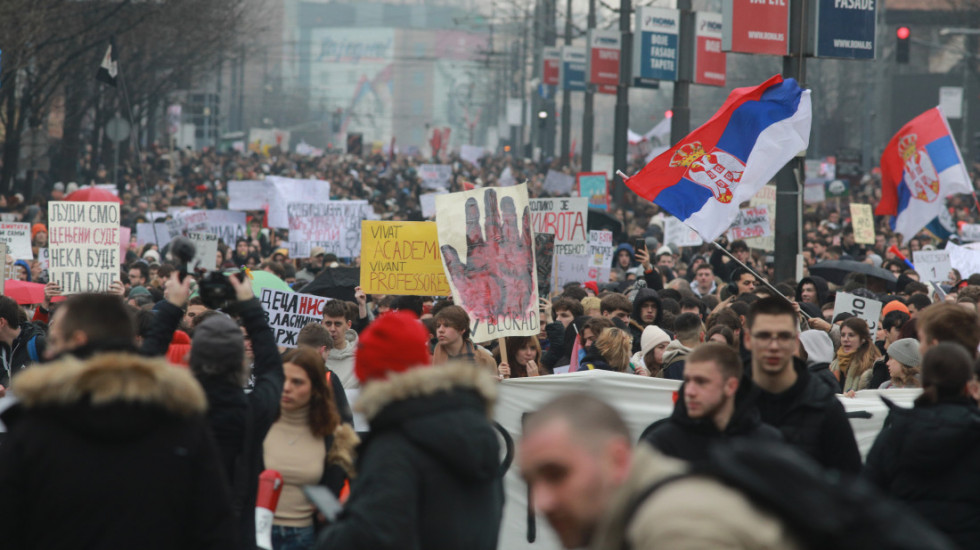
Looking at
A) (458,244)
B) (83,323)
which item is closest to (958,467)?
(83,323)

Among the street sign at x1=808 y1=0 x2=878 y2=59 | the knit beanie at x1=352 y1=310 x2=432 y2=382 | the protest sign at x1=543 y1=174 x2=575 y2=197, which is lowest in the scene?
the knit beanie at x1=352 y1=310 x2=432 y2=382

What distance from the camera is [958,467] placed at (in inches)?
166

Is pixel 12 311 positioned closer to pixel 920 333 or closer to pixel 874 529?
pixel 920 333

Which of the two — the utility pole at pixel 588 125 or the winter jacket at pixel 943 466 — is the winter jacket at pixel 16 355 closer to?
the winter jacket at pixel 943 466

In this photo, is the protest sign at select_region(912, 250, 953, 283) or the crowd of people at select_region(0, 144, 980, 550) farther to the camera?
the protest sign at select_region(912, 250, 953, 283)

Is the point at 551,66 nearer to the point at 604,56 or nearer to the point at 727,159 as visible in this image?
the point at 604,56

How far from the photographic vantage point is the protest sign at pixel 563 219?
13.0 meters

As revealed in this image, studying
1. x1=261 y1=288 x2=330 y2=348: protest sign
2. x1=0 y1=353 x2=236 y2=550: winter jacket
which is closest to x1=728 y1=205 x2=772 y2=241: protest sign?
x1=261 y1=288 x2=330 y2=348: protest sign

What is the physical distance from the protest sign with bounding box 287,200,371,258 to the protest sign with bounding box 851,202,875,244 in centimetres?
742

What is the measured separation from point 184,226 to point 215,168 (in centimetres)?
3412

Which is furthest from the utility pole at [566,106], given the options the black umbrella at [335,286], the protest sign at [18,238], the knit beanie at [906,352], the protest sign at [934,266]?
the knit beanie at [906,352]

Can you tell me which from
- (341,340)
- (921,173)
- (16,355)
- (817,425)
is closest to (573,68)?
(921,173)

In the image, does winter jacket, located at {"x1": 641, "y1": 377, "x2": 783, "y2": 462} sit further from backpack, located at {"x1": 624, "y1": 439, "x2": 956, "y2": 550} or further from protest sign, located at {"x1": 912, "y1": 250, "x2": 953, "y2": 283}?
protest sign, located at {"x1": 912, "y1": 250, "x2": 953, "y2": 283}

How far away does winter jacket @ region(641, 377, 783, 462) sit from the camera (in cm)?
419
